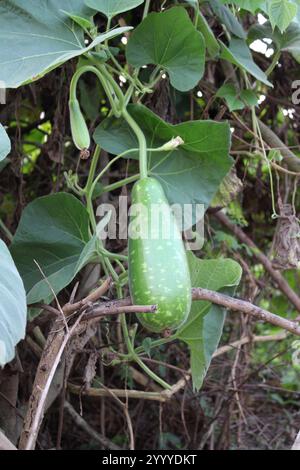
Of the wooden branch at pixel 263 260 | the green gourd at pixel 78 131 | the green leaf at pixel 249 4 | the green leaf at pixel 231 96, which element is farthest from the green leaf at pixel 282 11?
the wooden branch at pixel 263 260

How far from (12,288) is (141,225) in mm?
212

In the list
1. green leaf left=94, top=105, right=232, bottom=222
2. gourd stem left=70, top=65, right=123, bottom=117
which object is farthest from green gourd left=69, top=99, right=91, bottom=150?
green leaf left=94, top=105, right=232, bottom=222

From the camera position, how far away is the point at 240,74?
1274 millimetres

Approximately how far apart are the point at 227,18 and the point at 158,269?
1.75 feet

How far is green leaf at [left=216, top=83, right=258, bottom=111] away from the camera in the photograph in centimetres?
117

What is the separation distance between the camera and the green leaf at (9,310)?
0.60 meters

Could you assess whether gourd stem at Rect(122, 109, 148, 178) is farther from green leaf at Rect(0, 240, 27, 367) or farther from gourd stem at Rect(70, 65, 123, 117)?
green leaf at Rect(0, 240, 27, 367)

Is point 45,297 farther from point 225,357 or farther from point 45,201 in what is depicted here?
point 225,357

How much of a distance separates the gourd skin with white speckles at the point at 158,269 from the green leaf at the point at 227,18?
0.43 m

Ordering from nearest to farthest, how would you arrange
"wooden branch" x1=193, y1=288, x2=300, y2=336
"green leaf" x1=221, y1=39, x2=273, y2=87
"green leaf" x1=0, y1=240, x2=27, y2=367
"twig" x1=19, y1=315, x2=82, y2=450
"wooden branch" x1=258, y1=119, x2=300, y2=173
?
1. "green leaf" x1=0, y1=240, x2=27, y2=367
2. "twig" x1=19, y1=315, x2=82, y2=450
3. "wooden branch" x1=193, y1=288, x2=300, y2=336
4. "green leaf" x1=221, y1=39, x2=273, y2=87
5. "wooden branch" x1=258, y1=119, x2=300, y2=173

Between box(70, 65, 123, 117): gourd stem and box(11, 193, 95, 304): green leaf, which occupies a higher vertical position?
box(70, 65, 123, 117): gourd stem

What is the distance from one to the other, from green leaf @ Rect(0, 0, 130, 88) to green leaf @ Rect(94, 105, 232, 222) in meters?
0.15

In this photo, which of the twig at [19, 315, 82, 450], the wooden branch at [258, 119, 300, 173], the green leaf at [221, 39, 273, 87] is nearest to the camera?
the twig at [19, 315, 82, 450]

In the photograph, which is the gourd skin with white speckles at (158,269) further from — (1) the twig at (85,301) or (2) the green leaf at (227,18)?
(2) the green leaf at (227,18)
